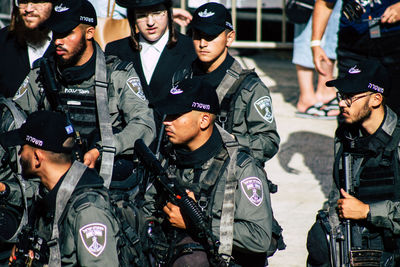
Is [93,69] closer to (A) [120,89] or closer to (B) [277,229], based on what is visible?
(A) [120,89]

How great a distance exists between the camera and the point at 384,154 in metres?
4.55

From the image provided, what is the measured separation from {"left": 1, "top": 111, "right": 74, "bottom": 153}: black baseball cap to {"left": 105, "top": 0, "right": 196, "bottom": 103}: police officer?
157 centimetres

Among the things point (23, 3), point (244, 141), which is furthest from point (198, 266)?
point (23, 3)

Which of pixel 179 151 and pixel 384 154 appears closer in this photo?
pixel 179 151

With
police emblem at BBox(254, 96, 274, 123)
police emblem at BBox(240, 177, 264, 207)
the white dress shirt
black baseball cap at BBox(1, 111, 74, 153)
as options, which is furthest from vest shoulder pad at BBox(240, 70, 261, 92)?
the white dress shirt

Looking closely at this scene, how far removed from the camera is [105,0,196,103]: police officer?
566 centimetres

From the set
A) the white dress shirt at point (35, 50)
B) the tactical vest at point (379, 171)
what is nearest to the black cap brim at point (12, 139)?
the white dress shirt at point (35, 50)

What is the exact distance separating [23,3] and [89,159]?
5.59 ft

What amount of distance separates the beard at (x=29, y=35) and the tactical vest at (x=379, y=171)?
2.68m

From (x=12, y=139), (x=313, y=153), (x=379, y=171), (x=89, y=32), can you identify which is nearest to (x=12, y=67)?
(x=89, y=32)

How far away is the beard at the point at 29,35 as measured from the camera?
18.9ft

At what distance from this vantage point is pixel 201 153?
13.8 feet

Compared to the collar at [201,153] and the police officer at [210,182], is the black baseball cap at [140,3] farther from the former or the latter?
the collar at [201,153]

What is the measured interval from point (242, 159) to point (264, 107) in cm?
77
